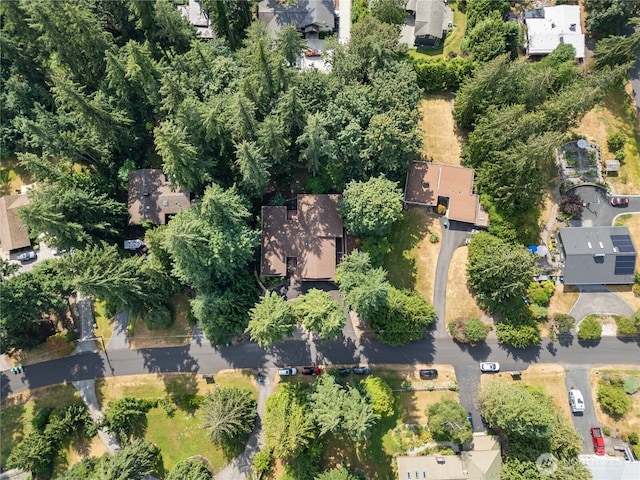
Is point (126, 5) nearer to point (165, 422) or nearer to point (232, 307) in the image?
point (232, 307)

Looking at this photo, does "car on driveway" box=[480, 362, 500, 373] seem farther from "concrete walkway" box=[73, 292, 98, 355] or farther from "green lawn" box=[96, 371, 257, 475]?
"concrete walkway" box=[73, 292, 98, 355]

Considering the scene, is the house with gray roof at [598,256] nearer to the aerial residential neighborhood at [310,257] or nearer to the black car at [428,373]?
the aerial residential neighborhood at [310,257]

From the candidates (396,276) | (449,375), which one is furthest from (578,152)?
(449,375)

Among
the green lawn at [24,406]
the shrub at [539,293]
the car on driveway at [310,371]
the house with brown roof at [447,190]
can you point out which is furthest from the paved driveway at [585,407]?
the green lawn at [24,406]

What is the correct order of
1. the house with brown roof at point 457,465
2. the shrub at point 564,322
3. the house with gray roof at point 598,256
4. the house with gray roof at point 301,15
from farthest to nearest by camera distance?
the house with gray roof at point 301,15
the house with gray roof at point 598,256
the shrub at point 564,322
the house with brown roof at point 457,465

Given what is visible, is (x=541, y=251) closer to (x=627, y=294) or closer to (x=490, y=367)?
(x=627, y=294)

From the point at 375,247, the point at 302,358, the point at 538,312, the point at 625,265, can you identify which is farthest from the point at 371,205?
the point at 625,265
